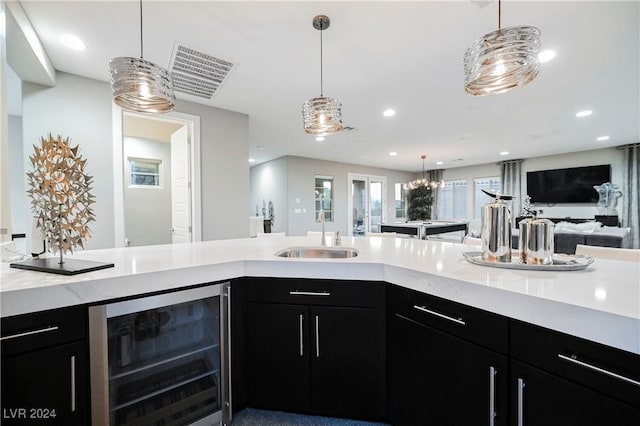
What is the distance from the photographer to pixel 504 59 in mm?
1389

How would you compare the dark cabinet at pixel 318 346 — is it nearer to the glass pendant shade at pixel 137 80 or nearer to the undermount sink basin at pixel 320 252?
the undermount sink basin at pixel 320 252

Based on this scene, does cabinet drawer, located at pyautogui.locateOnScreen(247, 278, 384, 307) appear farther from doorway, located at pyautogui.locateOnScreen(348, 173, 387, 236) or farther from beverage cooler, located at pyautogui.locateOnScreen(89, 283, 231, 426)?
doorway, located at pyautogui.locateOnScreen(348, 173, 387, 236)

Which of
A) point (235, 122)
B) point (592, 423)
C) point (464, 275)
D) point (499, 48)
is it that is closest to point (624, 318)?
point (592, 423)

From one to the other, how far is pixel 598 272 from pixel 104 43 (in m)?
3.66

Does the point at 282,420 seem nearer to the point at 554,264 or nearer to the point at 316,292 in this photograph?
the point at 316,292

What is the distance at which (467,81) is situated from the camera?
1.57 m

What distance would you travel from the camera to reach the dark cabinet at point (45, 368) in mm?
983

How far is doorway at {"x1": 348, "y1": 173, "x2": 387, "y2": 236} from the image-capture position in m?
8.92

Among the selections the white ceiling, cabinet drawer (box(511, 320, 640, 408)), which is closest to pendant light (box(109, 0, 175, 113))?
the white ceiling

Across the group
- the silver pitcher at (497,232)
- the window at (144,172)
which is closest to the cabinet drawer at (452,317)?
the silver pitcher at (497,232)

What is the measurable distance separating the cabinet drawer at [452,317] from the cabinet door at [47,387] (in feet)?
4.36

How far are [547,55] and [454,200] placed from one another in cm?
816

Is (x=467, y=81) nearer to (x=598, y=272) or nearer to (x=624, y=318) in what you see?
(x=598, y=272)

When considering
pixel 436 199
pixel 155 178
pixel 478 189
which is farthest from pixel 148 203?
pixel 478 189
